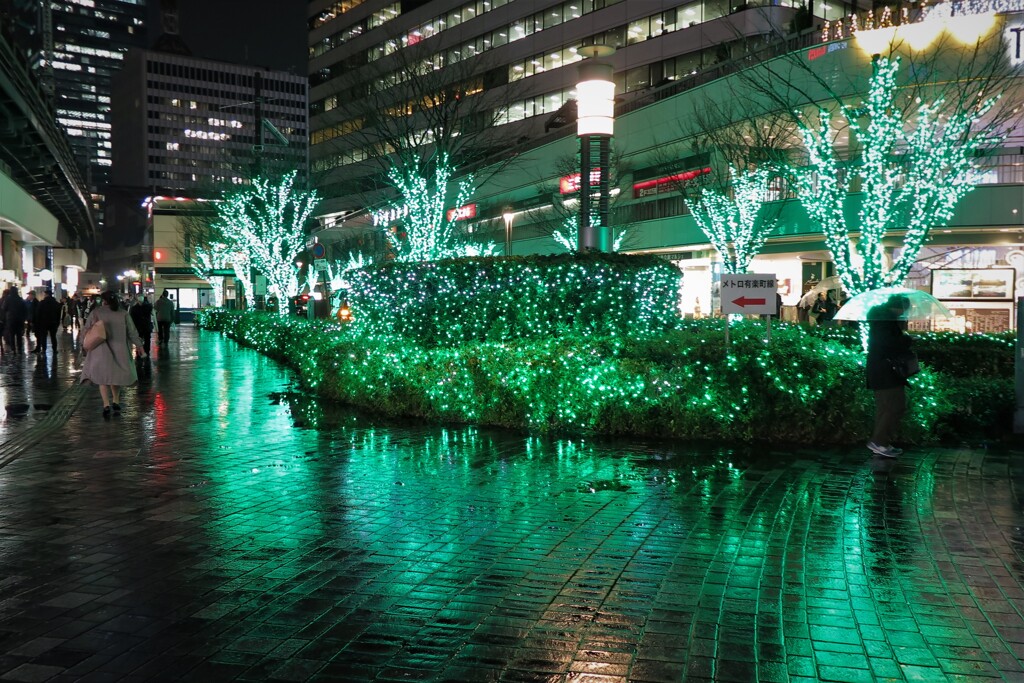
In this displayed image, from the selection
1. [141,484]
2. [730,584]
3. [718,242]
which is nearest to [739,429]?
[730,584]

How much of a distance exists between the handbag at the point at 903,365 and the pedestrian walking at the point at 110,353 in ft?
32.5

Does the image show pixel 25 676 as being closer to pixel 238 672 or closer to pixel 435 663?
pixel 238 672

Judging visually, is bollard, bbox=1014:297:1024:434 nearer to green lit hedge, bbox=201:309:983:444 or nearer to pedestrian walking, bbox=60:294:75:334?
green lit hedge, bbox=201:309:983:444

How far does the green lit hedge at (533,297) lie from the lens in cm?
1257

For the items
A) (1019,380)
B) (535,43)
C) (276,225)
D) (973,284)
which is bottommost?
(1019,380)

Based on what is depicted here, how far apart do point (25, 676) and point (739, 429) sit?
7.97 meters

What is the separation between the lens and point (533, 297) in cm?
1277

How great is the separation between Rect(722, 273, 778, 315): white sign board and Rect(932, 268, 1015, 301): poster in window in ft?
58.2

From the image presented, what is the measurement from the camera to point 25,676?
365cm

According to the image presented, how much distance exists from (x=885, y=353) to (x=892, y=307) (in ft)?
1.60

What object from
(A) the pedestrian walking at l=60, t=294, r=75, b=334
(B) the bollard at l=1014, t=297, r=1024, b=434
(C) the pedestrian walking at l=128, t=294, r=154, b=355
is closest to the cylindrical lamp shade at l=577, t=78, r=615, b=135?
(B) the bollard at l=1014, t=297, r=1024, b=434

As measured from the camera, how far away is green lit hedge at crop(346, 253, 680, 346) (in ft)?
41.2

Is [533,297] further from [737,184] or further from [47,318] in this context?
[47,318]

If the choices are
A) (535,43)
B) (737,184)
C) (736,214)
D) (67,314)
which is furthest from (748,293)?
(535,43)
